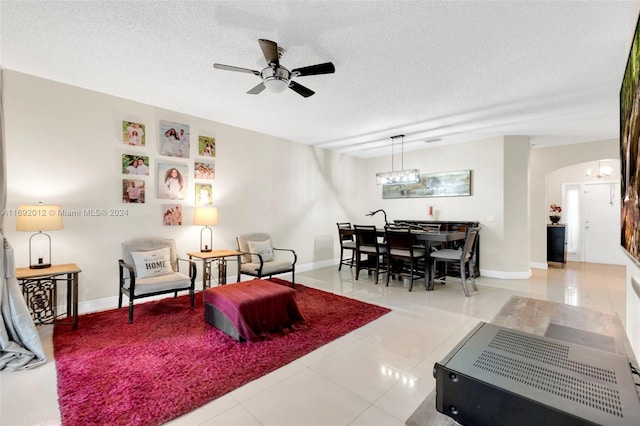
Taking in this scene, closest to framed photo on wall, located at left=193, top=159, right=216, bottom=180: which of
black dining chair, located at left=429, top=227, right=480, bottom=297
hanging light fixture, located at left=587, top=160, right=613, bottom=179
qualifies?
black dining chair, located at left=429, top=227, right=480, bottom=297

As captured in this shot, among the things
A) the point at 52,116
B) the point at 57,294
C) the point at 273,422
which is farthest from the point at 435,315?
the point at 52,116

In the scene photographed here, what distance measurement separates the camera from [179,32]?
251cm

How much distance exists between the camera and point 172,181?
4.43 metres

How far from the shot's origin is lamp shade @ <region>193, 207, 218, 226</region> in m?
4.37

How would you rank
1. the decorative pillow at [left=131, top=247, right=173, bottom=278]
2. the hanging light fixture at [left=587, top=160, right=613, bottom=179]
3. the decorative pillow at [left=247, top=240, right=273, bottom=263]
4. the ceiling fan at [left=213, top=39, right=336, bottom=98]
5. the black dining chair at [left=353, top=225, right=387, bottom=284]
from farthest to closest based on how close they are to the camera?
the hanging light fixture at [left=587, top=160, right=613, bottom=179]
the black dining chair at [left=353, top=225, right=387, bottom=284]
the decorative pillow at [left=247, top=240, right=273, bottom=263]
the decorative pillow at [left=131, top=247, right=173, bottom=278]
the ceiling fan at [left=213, top=39, right=336, bottom=98]

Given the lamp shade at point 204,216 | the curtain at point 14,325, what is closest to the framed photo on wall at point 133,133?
the lamp shade at point 204,216

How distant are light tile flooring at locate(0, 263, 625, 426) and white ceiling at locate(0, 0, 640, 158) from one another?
2.81 metres

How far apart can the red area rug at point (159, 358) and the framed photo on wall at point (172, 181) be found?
5.38ft

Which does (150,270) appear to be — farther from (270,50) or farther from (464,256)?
(464,256)

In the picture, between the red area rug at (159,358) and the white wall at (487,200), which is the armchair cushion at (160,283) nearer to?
the red area rug at (159,358)

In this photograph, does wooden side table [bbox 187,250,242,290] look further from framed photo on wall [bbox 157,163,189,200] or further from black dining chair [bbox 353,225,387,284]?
black dining chair [bbox 353,225,387,284]

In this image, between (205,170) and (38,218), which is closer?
(38,218)

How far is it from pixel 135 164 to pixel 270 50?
2850 millimetres

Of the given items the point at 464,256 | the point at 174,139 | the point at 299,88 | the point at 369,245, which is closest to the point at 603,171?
the point at 464,256
